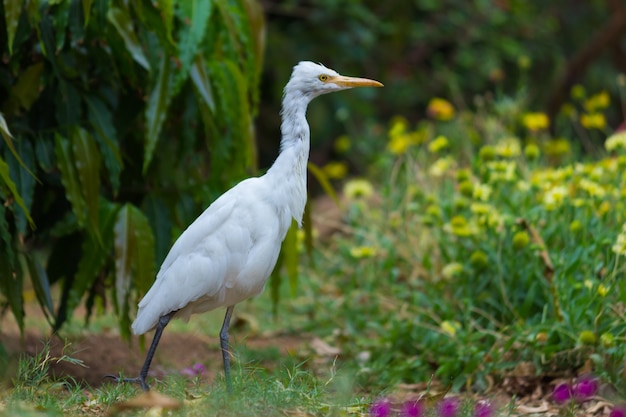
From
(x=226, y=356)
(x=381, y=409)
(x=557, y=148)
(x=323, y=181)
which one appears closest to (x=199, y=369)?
(x=226, y=356)

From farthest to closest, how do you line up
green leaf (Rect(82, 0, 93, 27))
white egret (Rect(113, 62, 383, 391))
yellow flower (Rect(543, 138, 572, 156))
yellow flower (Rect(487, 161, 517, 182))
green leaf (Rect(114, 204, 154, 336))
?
yellow flower (Rect(543, 138, 572, 156)) < yellow flower (Rect(487, 161, 517, 182)) < green leaf (Rect(114, 204, 154, 336)) < green leaf (Rect(82, 0, 93, 27)) < white egret (Rect(113, 62, 383, 391))

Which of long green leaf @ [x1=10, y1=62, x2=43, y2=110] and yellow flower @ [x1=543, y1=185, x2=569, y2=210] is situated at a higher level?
long green leaf @ [x1=10, y1=62, x2=43, y2=110]

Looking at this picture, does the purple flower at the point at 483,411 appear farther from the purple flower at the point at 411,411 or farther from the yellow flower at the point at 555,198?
the yellow flower at the point at 555,198

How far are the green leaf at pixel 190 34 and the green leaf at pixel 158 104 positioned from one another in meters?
0.05

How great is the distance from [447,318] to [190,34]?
1.92 m

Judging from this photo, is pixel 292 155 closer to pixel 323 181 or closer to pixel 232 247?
pixel 232 247

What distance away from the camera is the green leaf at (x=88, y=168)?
375 cm

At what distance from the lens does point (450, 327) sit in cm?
409

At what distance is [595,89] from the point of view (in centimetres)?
954

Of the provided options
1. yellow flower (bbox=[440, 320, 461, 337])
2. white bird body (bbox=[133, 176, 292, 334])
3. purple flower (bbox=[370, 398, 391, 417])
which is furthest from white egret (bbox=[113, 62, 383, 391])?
yellow flower (bbox=[440, 320, 461, 337])

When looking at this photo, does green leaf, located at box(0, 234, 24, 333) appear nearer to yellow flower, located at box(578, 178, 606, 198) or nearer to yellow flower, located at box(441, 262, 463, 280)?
yellow flower, located at box(441, 262, 463, 280)

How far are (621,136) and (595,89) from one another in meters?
5.19

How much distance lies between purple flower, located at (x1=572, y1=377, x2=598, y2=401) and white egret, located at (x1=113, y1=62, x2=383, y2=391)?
1223 mm

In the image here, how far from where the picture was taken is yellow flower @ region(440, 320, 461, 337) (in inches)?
161
